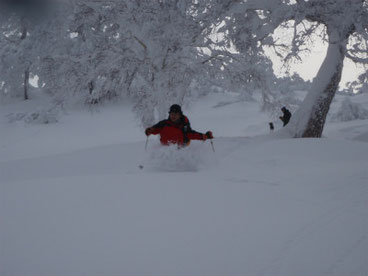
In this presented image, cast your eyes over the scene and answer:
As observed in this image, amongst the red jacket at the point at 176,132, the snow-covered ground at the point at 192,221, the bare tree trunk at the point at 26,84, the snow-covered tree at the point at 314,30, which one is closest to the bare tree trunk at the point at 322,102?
the snow-covered tree at the point at 314,30

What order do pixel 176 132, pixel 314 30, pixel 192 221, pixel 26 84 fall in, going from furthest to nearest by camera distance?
pixel 26 84 < pixel 314 30 < pixel 176 132 < pixel 192 221

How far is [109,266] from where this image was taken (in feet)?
6.26

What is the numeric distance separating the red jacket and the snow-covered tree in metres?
3.35


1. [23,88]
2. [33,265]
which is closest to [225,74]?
[33,265]

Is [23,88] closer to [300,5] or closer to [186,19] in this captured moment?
[186,19]

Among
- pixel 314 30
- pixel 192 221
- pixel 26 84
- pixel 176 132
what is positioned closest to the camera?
pixel 192 221

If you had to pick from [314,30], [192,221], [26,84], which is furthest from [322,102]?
[26,84]

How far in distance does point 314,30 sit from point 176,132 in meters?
4.77

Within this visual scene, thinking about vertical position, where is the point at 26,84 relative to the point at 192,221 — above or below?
above

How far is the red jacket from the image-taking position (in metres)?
5.35

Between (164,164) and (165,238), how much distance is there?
292cm

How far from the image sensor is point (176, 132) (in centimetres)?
536

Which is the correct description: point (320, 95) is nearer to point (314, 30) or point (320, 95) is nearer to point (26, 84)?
point (314, 30)

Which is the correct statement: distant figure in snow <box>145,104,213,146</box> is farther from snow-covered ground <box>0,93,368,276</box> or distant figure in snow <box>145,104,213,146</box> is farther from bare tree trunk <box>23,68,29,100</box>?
bare tree trunk <box>23,68,29,100</box>
